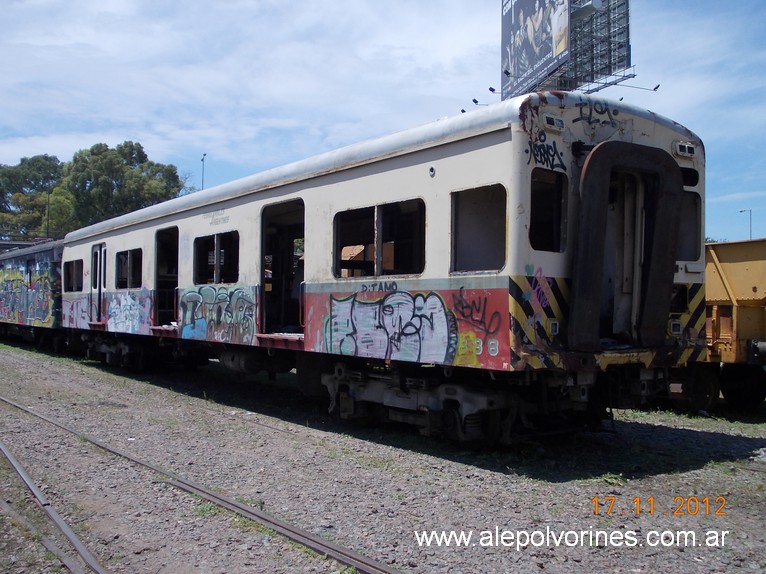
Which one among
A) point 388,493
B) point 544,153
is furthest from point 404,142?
point 388,493

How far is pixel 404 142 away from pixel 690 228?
3.46 metres

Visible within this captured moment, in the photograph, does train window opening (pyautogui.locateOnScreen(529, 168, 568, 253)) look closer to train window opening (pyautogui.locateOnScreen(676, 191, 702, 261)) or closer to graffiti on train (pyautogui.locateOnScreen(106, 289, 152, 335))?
train window opening (pyautogui.locateOnScreen(676, 191, 702, 261))

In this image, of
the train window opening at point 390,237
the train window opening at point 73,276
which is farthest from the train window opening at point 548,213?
the train window opening at point 73,276

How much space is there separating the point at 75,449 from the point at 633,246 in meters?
6.60

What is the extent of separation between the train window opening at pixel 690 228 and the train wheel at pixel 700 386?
2.91 metres

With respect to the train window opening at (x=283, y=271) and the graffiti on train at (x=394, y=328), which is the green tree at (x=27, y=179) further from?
the graffiti on train at (x=394, y=328)

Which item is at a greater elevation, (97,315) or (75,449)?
(97,315)

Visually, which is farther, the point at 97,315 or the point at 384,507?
the point at 97,315

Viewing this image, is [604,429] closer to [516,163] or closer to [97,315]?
[516,163]

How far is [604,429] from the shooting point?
24.6 ft

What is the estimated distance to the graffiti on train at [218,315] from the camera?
9867 millimetres

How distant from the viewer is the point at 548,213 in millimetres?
6926

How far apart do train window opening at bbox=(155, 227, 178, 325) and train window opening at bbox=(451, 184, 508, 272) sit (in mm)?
7501

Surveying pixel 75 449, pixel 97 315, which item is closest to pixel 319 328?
pixel 75 449
